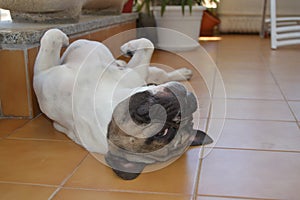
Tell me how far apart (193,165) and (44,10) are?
2.69 ft

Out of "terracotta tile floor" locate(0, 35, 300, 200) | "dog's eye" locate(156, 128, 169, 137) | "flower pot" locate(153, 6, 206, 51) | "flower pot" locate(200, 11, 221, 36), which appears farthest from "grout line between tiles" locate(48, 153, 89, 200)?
"flower pot" locate(200, 11, 221, 36)

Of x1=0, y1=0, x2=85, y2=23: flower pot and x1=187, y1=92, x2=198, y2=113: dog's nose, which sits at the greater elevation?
x1=0, y1=0, x2=85, y2=23: flower pot

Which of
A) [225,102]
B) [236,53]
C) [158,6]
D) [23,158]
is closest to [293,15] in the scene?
[236,53]

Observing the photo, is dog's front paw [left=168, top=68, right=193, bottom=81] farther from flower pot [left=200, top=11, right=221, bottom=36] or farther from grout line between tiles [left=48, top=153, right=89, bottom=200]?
flower pot [left=200, top=11, right=221, bottom=36]

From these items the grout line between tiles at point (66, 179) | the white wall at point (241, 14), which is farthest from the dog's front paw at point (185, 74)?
the white wall at point (241, 14)

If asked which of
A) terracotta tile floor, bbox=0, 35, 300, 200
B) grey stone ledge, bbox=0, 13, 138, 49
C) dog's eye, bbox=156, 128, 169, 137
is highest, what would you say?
grey stone ledge, bbox=0, 13, 138, 49

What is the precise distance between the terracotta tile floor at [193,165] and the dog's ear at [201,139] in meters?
0.02

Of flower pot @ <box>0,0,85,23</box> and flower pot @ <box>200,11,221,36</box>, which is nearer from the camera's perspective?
flower pot @ <box>0,0,85,23</box>

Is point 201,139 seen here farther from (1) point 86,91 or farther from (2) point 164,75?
(2) point 164,75

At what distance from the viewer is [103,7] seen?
2.14 m

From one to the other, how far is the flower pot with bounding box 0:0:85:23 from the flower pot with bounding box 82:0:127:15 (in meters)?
0.47

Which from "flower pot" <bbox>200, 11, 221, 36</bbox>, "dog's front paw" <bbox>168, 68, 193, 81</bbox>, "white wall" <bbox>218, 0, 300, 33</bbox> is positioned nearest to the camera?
"dog's front paw" <bbox>168, 68, 193, 81</bbox>

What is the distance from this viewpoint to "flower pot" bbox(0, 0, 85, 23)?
1.38 metres

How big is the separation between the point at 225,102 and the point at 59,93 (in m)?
0.65
